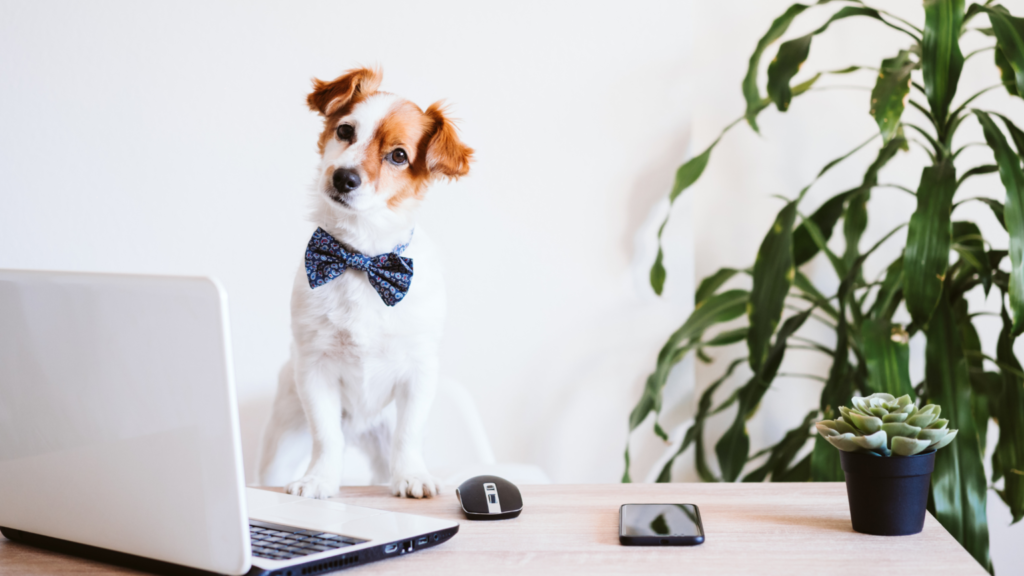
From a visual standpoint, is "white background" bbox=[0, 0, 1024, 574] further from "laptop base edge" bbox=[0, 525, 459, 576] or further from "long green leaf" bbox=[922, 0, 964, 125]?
"laptop base edge" bbox=[0, 525, 459, 576]

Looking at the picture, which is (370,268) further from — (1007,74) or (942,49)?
(1007,74)

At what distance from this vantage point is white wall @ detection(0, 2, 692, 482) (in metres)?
1.74

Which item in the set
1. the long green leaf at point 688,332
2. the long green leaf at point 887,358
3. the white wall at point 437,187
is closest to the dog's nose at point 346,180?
the white wall at point 437,187

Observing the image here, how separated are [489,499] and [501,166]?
3.70 feet

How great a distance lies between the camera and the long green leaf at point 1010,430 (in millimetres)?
1396

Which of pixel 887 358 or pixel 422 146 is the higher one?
pixel 422 146

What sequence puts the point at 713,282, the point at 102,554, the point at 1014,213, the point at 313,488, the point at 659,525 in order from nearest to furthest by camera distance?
the point at 102,554
the point at 659,525
the point at 313,488
the point at 1014,213
the point at 713,282

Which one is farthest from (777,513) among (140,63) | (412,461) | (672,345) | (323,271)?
(140,63)

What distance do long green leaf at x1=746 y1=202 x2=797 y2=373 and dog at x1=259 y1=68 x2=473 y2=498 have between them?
744 mm

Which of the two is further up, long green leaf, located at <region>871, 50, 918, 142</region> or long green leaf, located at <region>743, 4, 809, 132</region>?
long green leaf, located at <region>743, 4, 809, 132</region>

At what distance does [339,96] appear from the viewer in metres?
1.11

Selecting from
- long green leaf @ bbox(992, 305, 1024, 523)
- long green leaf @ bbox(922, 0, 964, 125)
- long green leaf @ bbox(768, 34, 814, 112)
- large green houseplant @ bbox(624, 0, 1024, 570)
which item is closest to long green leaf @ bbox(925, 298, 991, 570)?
large green houseplant @ bbox(624, 0, 1024, 570)

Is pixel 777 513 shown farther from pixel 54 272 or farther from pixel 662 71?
pixel 662 71

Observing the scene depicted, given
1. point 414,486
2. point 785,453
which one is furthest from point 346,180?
point 785,453
